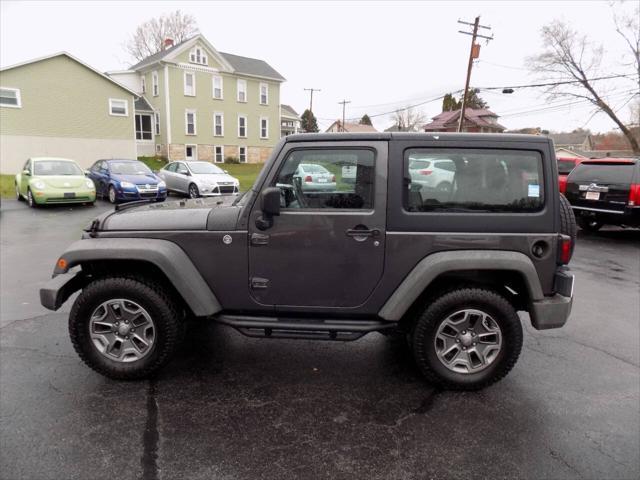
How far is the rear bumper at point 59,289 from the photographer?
3207 mm

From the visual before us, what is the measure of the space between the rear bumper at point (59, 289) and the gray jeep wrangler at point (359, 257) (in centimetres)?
2

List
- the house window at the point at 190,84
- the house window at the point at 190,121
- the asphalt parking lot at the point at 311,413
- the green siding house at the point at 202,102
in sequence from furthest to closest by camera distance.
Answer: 1. the house window at the point at 190,121
2. the house window at the point at 190,84
3. the green siding house at the point at 202,102
4. the asphalt parking lot at the point at 311,413

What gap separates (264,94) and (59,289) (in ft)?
114

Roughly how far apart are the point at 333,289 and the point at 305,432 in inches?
39.3

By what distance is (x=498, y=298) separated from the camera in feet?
10.2

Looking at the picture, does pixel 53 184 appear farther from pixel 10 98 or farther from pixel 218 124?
pixel 218 124

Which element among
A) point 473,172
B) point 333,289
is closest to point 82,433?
point 333,289

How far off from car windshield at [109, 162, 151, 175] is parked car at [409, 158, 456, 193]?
13.6 metres


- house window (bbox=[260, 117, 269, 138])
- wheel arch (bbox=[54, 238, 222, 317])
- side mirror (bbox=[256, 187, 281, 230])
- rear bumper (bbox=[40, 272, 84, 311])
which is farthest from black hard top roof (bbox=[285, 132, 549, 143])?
house window (bbox=[260, 117, 269, 138])

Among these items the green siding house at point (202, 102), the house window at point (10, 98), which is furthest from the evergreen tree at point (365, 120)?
the house window at point (10, 98)

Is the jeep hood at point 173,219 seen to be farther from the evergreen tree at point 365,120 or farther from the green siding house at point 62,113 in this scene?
the evergreen tree at point 365,120

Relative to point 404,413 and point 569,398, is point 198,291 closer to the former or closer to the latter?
point 404,413

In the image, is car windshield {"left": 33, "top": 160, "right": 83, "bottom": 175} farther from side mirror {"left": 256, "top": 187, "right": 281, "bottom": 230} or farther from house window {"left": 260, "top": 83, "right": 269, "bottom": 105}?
house window {"left": 260, "top": 83, "right": 269, "bottom": 105}

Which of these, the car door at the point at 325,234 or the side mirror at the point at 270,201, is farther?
the car door at the point at 325,234
